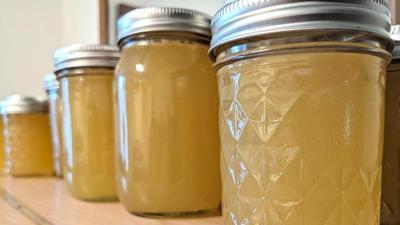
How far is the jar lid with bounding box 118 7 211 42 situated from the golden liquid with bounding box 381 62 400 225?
0.19 metres

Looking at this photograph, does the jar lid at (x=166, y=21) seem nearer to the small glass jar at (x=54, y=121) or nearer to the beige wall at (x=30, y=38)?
the small glass jar at (x=54, y=121)

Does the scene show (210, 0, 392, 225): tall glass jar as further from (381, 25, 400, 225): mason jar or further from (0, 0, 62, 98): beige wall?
(0, 0, 62, 98): beige wall

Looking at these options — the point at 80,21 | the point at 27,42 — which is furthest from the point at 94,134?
the point at 27,42

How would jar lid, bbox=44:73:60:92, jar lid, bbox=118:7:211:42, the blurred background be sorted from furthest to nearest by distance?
1. the blurred background
2. jar lid, bbox=44:73:60:92
3. jar lid, bbox=118:7:211:42

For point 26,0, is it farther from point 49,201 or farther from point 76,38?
point 49,201

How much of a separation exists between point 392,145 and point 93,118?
0.35 m

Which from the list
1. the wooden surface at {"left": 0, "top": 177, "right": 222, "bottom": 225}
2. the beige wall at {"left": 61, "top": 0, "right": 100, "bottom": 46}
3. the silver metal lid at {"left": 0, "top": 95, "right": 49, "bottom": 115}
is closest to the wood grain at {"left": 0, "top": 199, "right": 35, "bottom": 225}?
the wooden surface at {"left": 0, "top": 177, "right": 222, "bottom": 225}

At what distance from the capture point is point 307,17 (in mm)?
273

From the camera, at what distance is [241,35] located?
0.97ft

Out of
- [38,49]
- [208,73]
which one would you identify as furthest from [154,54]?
[38,49]

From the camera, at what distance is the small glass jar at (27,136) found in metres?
0.84

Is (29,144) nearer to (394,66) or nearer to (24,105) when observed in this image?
(24,105)

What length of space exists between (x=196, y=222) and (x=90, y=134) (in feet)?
0.66

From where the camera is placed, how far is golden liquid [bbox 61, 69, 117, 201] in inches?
21.3
